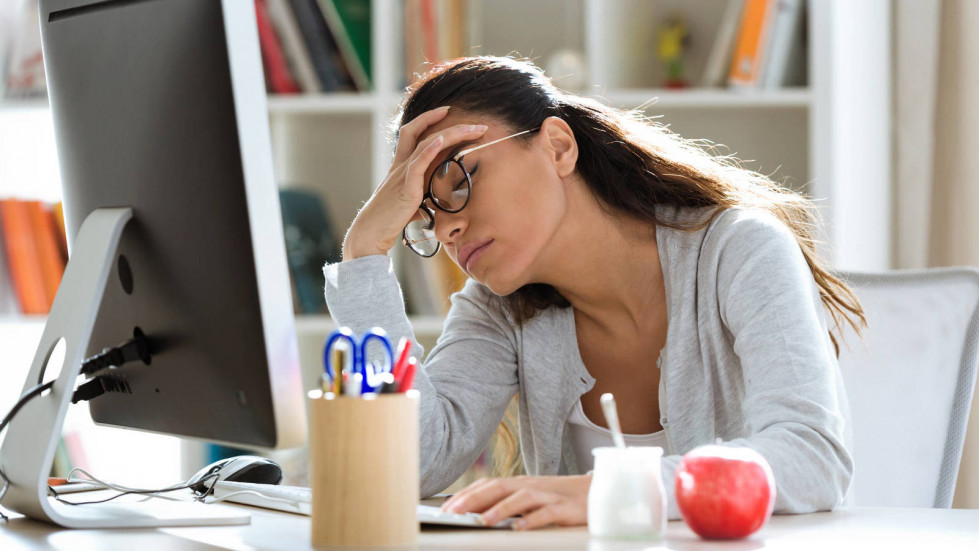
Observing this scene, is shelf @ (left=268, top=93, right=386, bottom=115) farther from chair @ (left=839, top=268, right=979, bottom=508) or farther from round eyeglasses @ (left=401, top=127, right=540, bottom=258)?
chair @ (left=839, top=268, right=979, bottom=508)

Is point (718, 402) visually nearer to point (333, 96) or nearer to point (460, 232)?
point (460, 232)

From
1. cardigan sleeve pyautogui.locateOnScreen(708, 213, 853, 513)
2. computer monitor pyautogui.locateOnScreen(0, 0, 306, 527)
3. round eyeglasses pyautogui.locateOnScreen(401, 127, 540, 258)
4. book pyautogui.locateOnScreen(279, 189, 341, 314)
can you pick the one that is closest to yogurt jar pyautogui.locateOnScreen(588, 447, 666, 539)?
cardigan sleeve pyautogui.locateOnScreen(708, 213, 853, 513)

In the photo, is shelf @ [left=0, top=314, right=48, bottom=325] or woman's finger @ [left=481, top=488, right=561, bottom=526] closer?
woman's finger @ [left=481, top=488, right=561, bottom=526]

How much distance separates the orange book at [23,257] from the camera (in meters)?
2.47

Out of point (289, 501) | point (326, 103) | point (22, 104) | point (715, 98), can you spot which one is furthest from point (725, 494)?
point (22, 104)

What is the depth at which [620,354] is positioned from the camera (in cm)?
151

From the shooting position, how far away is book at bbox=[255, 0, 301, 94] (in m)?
2.40

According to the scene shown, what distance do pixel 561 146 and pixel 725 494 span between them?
768 millimetres

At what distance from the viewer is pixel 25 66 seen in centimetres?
254

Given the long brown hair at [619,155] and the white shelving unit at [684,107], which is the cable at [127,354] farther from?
the white shelving unit at [684,107]

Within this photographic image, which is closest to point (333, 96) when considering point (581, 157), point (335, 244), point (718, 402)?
point (335, 244)

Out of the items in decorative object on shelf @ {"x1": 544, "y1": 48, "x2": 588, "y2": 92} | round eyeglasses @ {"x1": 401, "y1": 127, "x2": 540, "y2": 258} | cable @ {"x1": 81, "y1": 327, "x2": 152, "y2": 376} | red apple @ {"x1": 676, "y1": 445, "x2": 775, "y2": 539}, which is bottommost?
red apple @ {"x1": 676, "y1": 445, "x2": 775, "y2": 539}

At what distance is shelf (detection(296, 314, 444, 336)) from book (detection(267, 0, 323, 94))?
21.3 inches

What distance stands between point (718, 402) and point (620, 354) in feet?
0.63
